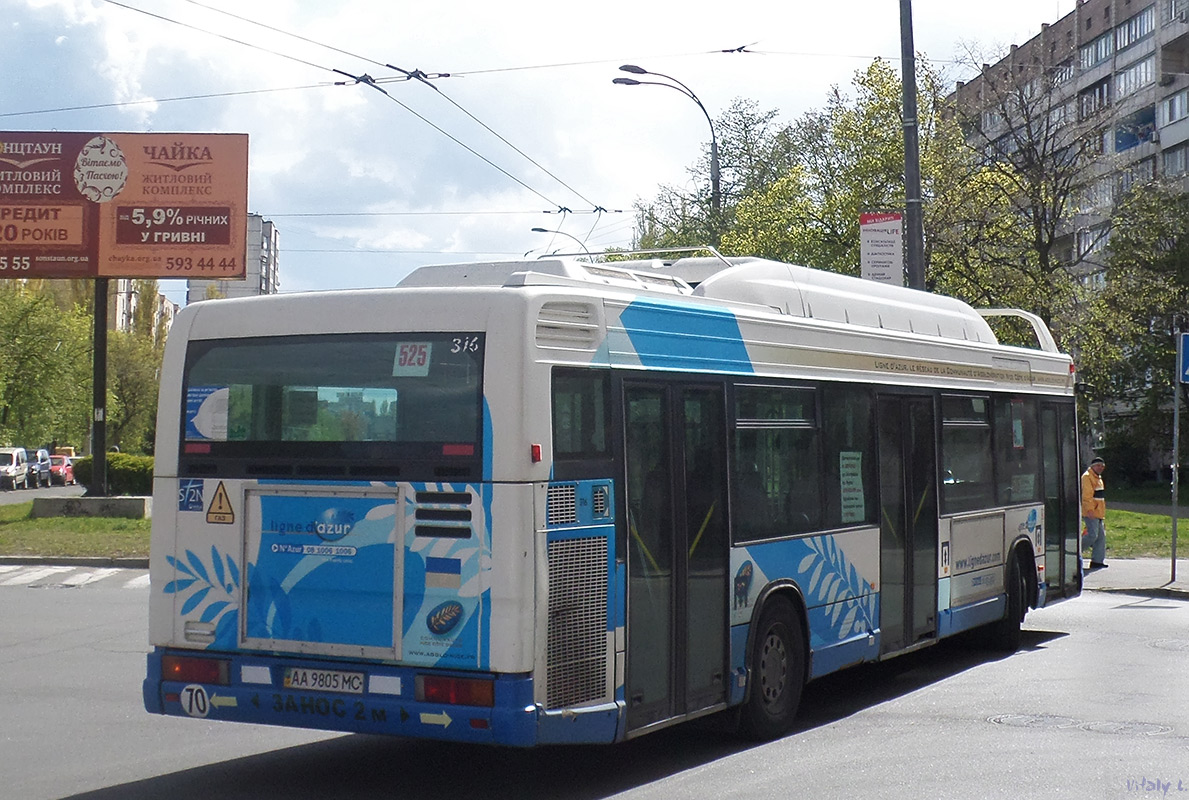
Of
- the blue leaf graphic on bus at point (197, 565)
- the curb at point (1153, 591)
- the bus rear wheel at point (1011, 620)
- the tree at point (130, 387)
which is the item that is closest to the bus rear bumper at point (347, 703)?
the blue leaf graphic on bus at point (197, 565)

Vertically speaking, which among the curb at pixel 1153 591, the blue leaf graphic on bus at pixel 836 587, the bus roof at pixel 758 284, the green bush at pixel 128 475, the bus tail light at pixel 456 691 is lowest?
the curb at pixel 1153 591

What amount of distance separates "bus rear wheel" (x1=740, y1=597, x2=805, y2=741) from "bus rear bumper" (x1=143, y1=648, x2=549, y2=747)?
2.07 meters

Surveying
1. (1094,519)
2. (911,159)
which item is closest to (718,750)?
(911,159)

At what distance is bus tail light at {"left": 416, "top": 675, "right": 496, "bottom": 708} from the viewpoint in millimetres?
6762

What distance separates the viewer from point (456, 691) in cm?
682

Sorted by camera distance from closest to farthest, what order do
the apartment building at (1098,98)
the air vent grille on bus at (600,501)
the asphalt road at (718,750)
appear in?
the air vent grille on bus at (600,501)
the asphalt road at (718,750)
the apartment building at (1098,98)

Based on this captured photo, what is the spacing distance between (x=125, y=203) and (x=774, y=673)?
24.7 meters

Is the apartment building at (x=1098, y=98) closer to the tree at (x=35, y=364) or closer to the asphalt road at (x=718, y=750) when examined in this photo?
the asphalt road at (x=718, y=750)

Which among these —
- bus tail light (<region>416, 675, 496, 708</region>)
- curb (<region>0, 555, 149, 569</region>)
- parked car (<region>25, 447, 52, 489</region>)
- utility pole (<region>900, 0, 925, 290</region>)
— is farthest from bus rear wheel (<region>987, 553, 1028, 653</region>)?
parked car (<region>25, 447, 52, 489</region>)

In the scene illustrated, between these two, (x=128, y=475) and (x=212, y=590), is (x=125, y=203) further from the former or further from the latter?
(x=212, y=590)

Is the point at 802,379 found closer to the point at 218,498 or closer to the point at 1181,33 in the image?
the point at 218,498

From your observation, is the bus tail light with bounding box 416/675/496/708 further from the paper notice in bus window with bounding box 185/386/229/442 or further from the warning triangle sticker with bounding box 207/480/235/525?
the paper notice in bus window with bounding box 185/386/229/442

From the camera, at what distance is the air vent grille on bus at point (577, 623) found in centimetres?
696

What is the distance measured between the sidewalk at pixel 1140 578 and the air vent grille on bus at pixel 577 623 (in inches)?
496
